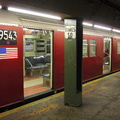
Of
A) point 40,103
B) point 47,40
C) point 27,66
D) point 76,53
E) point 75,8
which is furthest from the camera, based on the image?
point 47,40

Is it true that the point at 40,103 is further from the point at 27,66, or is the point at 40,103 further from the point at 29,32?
the point at 29,32

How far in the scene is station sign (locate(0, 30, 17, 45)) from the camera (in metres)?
4.20

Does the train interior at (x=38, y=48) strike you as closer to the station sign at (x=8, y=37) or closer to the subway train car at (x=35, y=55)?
the subway train car at (x=35, y=55)

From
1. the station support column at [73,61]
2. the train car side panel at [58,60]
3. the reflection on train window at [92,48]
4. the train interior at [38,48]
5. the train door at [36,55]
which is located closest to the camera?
the station support column at [73,61]

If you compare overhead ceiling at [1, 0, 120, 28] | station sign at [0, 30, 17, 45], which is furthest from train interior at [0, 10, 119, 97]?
overhead ceiling at [1, 0, 120, 28]

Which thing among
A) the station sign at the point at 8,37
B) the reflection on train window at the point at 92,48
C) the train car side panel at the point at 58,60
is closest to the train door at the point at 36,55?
the train car side panel at the point at 58,60

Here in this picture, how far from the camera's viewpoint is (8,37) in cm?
432

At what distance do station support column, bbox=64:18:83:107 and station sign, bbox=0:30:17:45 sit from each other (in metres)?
1.45

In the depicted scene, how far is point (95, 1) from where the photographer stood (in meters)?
5.19

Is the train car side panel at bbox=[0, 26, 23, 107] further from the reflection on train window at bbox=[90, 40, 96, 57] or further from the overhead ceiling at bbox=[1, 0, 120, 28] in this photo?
the reflection on train window at bbox=[90, 40, 96, 57]

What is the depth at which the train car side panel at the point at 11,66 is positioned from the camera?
425 cm

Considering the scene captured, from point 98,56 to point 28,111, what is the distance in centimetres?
551

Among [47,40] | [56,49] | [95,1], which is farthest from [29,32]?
[95,1]

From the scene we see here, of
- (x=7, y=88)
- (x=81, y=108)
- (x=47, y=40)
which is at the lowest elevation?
(x=81, y=108)
